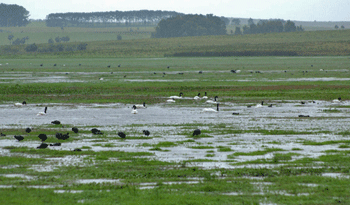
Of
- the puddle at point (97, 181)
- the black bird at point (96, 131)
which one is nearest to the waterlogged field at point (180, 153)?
the puddle at point (97, 181)

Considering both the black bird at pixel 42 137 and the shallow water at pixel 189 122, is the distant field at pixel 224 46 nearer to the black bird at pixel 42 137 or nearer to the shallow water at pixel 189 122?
the shallow water at pixel 189 122

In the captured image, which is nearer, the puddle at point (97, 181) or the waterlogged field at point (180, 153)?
the waterlogged field at point (180, 153)

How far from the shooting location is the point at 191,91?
4412 cm

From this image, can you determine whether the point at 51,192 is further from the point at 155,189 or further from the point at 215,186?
the point at 215,186

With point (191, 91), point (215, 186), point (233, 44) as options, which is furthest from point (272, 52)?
point (215, 186)

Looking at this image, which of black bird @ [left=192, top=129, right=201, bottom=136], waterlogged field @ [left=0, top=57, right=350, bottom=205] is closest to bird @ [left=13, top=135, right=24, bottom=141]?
waterlogged field @ [left=0, top=57, right=350, bottom=205]

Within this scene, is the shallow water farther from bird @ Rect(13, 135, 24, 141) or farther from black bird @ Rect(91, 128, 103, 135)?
black bird @ Rect(91, 128, 103, 135)

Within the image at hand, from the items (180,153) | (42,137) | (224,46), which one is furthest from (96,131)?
(224,46)

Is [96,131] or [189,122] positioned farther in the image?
[189,122]

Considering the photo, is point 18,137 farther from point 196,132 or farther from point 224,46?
point 224,46

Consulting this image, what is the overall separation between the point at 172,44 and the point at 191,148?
14747 centimetres

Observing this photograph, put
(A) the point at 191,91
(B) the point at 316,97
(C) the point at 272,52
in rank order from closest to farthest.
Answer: (B) the point at 316,97 → (A) the point at 191,91 → (C) the point at 272,52

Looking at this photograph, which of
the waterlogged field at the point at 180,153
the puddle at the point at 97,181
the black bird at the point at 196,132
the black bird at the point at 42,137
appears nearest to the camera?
the waterlogged field at the point at 180,153

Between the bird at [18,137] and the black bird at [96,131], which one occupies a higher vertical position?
the bird at [18,137]
